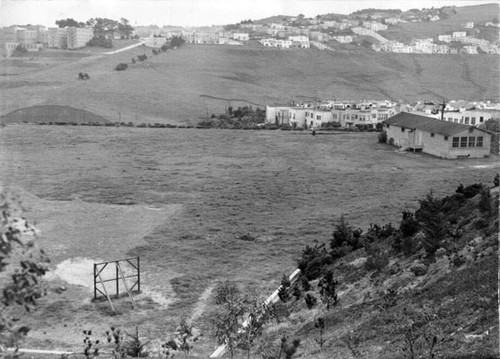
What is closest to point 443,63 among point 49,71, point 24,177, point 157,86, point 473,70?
point 473,70

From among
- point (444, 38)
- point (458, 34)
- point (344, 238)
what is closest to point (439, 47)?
point (444, 38)

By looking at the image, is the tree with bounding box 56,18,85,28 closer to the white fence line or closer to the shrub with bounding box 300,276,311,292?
the white fence line

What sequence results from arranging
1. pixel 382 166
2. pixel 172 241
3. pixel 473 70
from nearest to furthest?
1. pixel 172 241
2. pixel 382 166
3. pixel 473 70

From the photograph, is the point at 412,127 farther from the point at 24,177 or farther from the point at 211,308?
the point at 211,308

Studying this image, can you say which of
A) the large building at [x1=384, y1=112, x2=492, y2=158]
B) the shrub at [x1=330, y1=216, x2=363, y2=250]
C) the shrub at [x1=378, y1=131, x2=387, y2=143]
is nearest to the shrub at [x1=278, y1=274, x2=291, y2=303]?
the shrub at [x1=330, y1=216, x2=363, y2=250]

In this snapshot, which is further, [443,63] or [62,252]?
[443,63]

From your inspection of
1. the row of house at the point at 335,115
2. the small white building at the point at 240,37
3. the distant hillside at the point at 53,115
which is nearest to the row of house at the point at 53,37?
the small white building at the point at 240,37

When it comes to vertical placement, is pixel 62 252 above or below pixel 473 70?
below
